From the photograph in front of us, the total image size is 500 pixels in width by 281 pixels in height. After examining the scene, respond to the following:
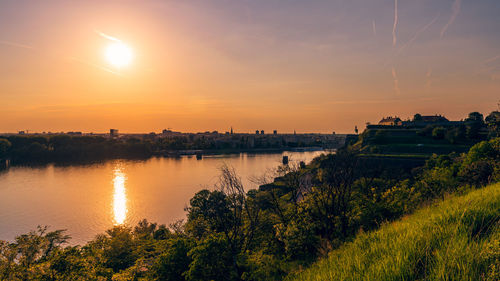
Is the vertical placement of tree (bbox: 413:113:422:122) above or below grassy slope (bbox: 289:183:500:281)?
above

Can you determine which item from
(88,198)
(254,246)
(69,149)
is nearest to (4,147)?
(69,149)

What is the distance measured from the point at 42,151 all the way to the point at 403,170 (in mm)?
139813

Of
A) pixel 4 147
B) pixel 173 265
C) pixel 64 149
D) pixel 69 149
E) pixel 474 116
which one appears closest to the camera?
pixel 173 265

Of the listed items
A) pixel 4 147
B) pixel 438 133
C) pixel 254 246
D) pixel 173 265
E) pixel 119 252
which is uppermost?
pixel 438 133

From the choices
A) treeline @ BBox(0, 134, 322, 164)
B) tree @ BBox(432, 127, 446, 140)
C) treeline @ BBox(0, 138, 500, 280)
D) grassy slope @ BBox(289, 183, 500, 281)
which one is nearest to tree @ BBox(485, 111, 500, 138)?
treeline @ BBox(0, 138, 500, 280)

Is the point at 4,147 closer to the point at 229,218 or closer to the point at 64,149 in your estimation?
the point at 64,149

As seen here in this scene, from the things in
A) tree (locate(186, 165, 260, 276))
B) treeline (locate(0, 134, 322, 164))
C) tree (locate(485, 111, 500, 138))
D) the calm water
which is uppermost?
tree (locate(485, 111, 500, 138))

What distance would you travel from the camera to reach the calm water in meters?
38.3

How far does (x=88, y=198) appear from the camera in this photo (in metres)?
51.0

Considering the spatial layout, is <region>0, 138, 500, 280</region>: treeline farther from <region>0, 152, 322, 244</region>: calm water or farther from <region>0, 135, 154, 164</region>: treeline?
<region>0, 135, 154, 164</region>: treeline

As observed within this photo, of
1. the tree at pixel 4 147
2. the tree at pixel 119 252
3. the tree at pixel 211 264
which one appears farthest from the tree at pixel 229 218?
the tree at pixel 4 147

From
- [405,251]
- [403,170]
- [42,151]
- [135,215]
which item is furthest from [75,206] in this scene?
[42,151]

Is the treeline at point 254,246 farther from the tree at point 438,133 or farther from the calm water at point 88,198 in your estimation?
the tree at point 438,133

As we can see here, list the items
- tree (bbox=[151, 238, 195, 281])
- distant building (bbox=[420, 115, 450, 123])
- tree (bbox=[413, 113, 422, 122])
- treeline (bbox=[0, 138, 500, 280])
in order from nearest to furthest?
1. treeline (bbox=[0, 138, 500, 280])
2. tree (bbox=[151, 238, 195, 281])
3. tree (bbox=[413, 113, 422, 122])
4. distant building (bbox=[420, 115, 450, 123])
